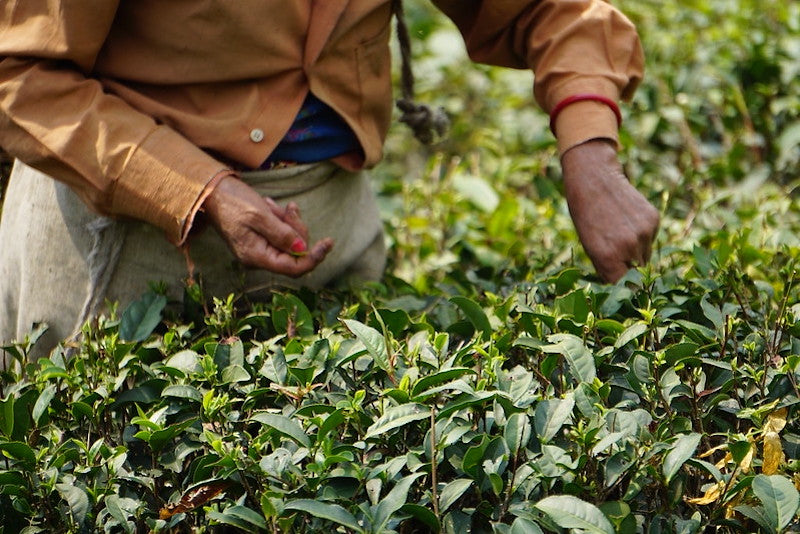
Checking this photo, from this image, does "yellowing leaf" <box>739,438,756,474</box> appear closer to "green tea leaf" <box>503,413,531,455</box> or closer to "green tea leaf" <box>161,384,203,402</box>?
"green tea leaf" <box>503,413,531,455</box>

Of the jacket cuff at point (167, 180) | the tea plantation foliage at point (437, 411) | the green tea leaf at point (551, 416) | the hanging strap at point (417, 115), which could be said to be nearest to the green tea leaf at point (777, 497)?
the tea plantation foliage at point (437, 411)

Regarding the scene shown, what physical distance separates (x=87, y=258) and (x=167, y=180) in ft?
1.15

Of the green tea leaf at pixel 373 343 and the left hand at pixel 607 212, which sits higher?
the green tea leaf at pixel 373 343

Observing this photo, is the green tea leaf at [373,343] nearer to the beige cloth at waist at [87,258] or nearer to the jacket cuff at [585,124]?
the beige cloth at waist at [87,258]

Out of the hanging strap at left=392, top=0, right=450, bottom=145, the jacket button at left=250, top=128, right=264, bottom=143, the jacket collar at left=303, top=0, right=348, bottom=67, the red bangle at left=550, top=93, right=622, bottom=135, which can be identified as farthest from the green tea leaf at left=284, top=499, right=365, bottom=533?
the hanging strap at left=392, top=0, right=450, bottom=145

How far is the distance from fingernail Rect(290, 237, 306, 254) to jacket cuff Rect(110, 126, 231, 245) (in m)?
0.18

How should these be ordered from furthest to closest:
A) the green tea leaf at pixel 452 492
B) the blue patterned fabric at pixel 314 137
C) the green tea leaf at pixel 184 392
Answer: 1. the blue patterned fabric at pixel 314 137
2. the green tea leaf at pixel 184 392
3. the green tea leaf at pixel 452 492

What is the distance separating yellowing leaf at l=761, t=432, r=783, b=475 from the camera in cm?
150

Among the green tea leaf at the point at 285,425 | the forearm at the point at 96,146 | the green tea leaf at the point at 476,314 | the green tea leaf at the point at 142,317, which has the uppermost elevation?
the forearm at the point at 96,146

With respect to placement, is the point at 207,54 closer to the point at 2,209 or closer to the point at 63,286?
the point at 63,286

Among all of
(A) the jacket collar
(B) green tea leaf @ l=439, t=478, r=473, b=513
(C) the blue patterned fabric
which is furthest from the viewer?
Result: (C) the blue patterned fabric

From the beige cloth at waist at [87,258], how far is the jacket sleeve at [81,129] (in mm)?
181

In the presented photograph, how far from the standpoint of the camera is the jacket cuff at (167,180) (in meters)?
1.91

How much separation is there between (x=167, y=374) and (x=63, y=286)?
512 mm
